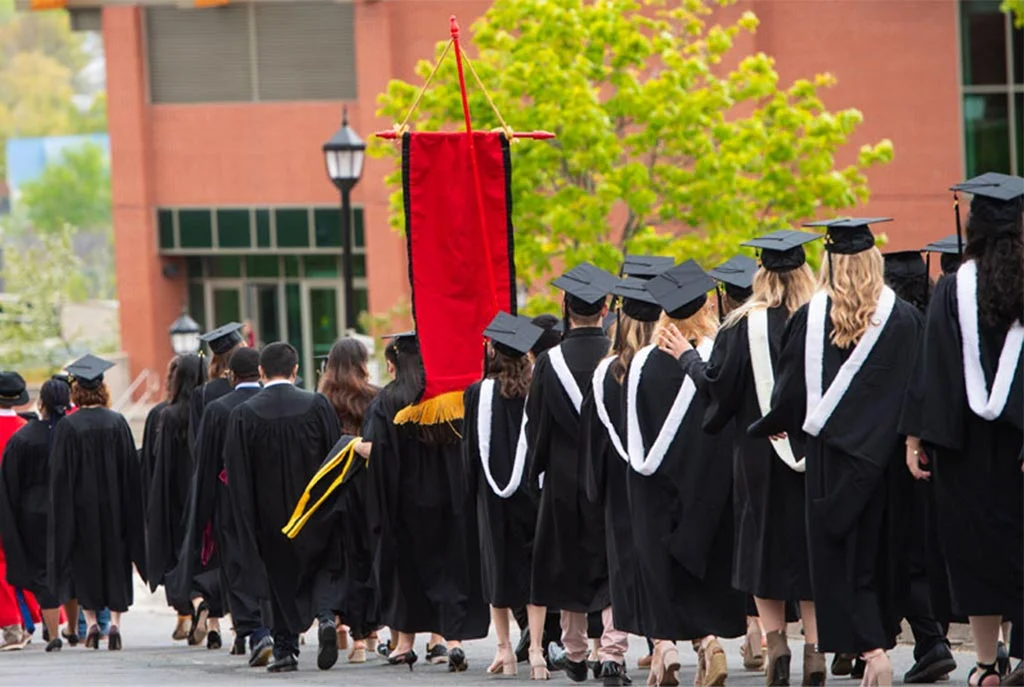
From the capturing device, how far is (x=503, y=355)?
34.2 feet

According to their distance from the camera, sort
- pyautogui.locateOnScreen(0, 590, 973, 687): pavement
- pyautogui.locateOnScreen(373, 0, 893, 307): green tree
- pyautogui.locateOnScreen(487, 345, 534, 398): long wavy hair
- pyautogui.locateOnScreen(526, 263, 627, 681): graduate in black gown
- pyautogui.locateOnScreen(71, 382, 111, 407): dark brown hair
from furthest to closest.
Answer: pyautogui.locateOnScreen(373, 0, 893, 307): green tree, pyautogui.locateOnScreen(71, 382, 111, 407): dark brown hair, pyautogui.locateOnScreen(487, 345, 534, 398): long wavy hair, pyautogui.locateOnScreen(0, 590, 973, 687): pavement, pyautogui.locateOnScreen(526, 263, 627, 681): graduate in black gown

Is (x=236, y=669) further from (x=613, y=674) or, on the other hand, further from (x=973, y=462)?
(x=973, y=462)

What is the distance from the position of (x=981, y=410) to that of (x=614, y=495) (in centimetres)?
232

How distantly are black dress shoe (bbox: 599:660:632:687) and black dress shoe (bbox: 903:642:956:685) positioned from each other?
1356mm

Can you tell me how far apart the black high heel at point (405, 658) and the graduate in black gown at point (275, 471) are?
0.51 meters

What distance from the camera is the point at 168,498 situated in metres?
13.1

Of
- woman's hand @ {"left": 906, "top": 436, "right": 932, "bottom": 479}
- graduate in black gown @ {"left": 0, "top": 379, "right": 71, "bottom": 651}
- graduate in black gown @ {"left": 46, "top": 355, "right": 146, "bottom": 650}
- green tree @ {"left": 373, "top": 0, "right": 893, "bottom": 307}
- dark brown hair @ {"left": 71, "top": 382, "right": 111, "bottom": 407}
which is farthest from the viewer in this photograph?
green tree @ {"left": 373, "top": 0, "right": 893, "bottom": 307}

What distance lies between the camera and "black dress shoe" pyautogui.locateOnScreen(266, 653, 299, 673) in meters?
11.1

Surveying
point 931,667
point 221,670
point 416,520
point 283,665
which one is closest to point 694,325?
point 931,667

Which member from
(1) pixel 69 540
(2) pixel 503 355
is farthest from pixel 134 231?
(2) pixel 503 355

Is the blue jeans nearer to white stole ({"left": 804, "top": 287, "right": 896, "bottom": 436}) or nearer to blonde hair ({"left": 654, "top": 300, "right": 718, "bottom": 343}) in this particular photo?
blonde hair ({"left": 654, "top": 300, "right": 718, "bottom": 343})

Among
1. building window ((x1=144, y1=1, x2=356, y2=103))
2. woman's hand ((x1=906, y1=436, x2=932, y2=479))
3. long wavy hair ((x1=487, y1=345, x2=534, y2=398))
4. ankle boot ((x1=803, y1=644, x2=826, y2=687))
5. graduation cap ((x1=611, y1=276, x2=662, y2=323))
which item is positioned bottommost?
ankle boot ((x1=803, y1=644, x2=826, y2=687))

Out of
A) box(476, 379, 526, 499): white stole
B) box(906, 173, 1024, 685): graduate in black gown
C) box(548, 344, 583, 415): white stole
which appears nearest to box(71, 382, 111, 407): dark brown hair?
box(476, 379, 526, 499): white stole

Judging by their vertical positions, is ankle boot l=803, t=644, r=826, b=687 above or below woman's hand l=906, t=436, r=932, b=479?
below
